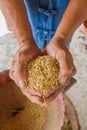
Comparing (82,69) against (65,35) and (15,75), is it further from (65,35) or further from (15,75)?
(15,75)

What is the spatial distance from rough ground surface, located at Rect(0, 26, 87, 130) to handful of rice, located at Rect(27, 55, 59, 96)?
48 centimetres

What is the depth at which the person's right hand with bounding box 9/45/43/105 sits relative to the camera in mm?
856

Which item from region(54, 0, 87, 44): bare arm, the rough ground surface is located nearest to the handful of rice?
region(54, 0, 87, 44): bare arm

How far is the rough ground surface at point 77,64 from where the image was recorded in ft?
4.40

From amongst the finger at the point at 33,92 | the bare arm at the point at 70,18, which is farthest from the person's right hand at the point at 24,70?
the bare arm at the point at 70,18

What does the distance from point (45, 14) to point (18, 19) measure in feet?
0.46

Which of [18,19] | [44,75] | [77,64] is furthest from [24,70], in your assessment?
[77,64]

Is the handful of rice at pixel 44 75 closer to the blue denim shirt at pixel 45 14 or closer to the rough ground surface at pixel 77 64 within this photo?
the blue denim shirt at pixel 45 14

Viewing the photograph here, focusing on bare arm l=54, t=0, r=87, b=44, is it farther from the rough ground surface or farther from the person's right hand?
the rough ground surface

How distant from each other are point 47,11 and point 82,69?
1.86 ft

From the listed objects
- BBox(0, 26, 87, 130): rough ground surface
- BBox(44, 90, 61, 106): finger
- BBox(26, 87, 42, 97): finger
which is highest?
BBox(26, 87, 42, 97): finger

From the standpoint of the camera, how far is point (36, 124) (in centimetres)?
104

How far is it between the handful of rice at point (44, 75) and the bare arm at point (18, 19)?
0.42ft

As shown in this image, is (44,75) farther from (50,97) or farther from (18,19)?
(18,19)
